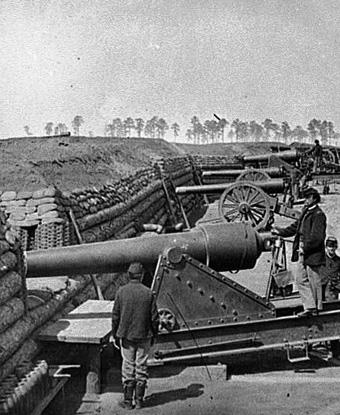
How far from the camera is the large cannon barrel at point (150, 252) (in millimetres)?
6973

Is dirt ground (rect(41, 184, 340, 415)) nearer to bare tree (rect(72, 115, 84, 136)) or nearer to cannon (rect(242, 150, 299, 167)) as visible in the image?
cannon (rect(242, 150, 299, 167))

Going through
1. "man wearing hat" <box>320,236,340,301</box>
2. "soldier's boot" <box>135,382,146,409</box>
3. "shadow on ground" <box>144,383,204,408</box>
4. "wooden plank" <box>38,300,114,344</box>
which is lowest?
"shadow on ground" <box>144,383,204,408</box>

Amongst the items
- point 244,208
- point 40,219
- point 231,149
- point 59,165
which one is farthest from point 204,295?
point 231,149

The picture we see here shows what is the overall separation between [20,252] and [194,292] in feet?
6.09

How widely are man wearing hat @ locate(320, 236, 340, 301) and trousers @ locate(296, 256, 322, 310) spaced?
1.23ft

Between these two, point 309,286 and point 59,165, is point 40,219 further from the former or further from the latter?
point 59,165

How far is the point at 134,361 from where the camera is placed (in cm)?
586

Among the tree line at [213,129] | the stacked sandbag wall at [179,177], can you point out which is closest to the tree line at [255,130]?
the tree line at [213,129]

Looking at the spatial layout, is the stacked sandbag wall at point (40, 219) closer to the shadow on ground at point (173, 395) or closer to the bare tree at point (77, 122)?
the shadow on ground at point (173, 395)

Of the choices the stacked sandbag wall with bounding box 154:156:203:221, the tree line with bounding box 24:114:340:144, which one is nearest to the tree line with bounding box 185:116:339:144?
the tree line with bounding box 24:114:340:144

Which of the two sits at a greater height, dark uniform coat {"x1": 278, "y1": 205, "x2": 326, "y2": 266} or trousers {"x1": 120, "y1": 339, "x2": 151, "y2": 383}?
dark uniform coat {"x1": 278, "y1": 205, "x2": 326, "y2": 266}

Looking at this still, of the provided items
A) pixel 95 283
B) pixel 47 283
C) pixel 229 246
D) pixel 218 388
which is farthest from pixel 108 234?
pixel 218 388

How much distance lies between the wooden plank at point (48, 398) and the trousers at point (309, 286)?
9.08 feet

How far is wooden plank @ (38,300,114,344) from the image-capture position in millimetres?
6094
